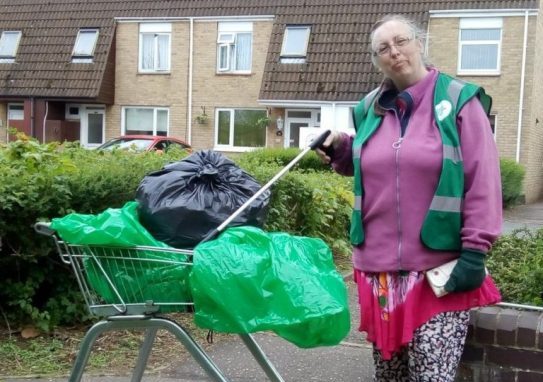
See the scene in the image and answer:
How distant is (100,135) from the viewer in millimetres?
23906

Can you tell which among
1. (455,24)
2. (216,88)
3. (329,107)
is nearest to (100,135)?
(216,88)

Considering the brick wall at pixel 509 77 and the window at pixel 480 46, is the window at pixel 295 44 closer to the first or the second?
the brick wall at pixel 509 77

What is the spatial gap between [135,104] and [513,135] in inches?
466

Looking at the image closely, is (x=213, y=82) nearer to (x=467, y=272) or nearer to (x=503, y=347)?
(x=503, y=347)

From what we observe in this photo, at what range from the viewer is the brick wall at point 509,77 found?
18.9m

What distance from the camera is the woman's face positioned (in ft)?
8.58

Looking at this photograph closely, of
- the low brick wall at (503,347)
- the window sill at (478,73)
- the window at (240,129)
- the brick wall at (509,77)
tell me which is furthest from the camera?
the window at (240,129)

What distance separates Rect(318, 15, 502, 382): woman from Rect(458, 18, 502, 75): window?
1762 cm

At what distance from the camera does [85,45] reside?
23.2 metres

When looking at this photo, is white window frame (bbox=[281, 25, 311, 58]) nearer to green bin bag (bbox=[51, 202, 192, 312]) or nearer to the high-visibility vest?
the high-visibility vest

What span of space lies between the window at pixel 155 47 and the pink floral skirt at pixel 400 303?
67.9 feet

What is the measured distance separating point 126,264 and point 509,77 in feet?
59.8

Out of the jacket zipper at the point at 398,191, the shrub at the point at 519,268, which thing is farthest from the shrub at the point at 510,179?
the jacket zipper at the point at 398,191

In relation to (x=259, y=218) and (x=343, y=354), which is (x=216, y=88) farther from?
(x=259, y=218)
